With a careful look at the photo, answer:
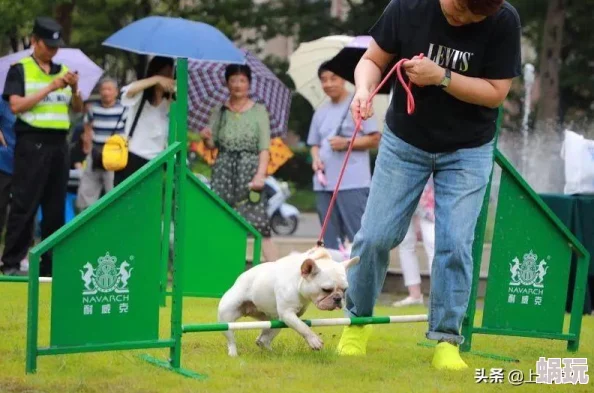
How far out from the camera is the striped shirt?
12.3m

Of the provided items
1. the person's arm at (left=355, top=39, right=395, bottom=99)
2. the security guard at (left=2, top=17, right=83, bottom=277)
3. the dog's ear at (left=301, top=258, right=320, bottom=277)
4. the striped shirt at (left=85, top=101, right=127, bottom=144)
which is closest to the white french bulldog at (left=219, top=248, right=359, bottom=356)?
the dog's ear at (left=301, top=258, right=320, bottom=277)

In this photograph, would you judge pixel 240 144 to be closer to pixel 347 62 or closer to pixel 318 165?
pixel 318 165

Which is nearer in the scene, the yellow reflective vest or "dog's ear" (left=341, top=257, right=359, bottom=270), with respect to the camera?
"dog's ear" (left=341, top=257, right=359, bottom=270)

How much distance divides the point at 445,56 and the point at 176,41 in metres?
6.33

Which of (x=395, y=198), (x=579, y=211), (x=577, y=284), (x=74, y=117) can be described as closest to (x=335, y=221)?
(x=579, y=211)

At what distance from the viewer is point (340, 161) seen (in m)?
10.6

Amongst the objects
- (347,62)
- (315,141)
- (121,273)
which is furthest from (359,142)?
(121,273)

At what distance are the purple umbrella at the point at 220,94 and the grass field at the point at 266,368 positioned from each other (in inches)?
212

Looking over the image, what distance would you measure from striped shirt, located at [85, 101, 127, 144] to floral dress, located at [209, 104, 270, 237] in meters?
1.66

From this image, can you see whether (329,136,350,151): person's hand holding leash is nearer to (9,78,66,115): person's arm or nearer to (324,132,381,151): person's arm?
(324,132,381,151): person's arm

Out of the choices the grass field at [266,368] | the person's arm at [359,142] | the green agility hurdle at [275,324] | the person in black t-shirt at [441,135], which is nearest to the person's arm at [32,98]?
the person's arm at [359,142]

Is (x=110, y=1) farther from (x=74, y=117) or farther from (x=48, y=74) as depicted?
(x=48, y=74)

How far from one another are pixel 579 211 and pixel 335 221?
193cm

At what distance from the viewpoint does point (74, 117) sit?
1883 centimetres
